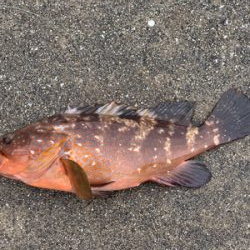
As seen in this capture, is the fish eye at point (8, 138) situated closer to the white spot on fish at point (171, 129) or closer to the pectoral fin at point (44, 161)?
the pectoral fin at point (44, 161)

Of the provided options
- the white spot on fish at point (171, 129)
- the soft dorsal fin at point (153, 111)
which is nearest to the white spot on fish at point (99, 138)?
the soft dorsal fin at point (153, 111)

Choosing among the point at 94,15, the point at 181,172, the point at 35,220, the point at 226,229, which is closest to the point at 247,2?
the point at 94,15

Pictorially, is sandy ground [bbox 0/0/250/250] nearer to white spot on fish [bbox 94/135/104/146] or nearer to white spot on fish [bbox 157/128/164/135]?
white spot on fish [bbox 157/128/164/135]

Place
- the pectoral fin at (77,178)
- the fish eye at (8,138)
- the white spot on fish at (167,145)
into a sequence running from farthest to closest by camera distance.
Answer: the white spot on fish at (167,145) → the fish eye at (8,138) → the pectoral fin at (77,178)

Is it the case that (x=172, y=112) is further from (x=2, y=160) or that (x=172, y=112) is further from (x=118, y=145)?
(x=2, y=160)

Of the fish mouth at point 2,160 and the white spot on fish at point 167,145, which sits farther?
the white spot on fish at point 167,145

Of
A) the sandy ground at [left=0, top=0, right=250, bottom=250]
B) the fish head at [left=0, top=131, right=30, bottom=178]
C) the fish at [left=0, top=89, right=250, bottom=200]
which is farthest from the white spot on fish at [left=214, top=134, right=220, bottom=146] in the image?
the fish head at [left=0, top=131, right=30, bottom=178]

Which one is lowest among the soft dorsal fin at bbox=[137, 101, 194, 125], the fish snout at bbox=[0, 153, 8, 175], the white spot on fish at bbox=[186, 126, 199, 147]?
the white spot on fish at bbox=[186, 126, 199, 147]
